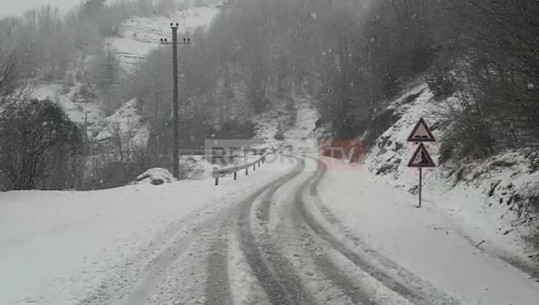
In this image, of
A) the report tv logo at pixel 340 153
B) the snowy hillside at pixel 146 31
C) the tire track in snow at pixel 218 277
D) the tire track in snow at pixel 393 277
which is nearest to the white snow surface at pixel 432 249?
the tire track in snow at pixel 393 277

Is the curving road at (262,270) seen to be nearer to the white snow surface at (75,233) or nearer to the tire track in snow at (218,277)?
the tire track in snow at (218,277)

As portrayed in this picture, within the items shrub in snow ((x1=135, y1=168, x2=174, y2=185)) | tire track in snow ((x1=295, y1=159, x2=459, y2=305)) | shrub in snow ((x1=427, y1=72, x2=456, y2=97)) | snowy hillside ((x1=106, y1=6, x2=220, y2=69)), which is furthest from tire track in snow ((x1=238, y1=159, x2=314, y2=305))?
snowy hillside ((x1=106, y1=6, x2=220, y2=69))

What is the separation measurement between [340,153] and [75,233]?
39.3 meters

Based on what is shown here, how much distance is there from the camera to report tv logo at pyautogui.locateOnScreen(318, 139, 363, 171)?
3550cm

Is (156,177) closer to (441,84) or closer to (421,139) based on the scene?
(421,139)

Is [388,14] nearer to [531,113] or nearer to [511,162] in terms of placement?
[511,162]

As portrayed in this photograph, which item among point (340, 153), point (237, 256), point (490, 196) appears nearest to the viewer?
point (237, 256)

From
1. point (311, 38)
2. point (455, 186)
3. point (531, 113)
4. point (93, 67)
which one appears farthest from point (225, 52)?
point (531, 113)

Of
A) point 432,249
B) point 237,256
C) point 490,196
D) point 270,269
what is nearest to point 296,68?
point 490,196

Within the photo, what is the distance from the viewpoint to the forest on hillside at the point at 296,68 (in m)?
7.68

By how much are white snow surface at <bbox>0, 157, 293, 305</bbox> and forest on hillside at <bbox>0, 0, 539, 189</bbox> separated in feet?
11.9

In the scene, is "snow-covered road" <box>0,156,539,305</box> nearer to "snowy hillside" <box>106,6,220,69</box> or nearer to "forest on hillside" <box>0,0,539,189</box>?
"forest on hillside" <box>0,0,539,189</box>

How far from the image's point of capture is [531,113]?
717 centimetres

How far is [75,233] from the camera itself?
390 inches
